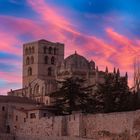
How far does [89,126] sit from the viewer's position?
1858 inches

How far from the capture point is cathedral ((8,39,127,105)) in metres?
87.1

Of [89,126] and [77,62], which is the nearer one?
[89,126]

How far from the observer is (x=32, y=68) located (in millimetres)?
105062

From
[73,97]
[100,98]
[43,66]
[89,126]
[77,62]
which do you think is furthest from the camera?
[43,66]

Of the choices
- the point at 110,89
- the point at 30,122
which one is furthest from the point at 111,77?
the point at 30,122

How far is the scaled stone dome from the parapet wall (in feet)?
92.3

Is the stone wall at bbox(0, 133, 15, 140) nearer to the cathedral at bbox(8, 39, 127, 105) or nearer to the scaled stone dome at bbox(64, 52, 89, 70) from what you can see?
the cathedral at bbox(8, 39, 127, 105)

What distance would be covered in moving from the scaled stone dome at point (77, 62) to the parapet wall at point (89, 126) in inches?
1108

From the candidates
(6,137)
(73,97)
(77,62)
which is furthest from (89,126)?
(77,62)

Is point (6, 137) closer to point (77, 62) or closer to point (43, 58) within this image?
point (77, 62)

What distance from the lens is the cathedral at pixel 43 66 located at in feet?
286

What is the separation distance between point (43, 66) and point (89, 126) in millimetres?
57464

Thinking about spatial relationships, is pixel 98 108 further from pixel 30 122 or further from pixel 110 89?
pixel 30 122

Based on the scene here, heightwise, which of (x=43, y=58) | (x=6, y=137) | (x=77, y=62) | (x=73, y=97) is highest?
(x=43, y=58)
